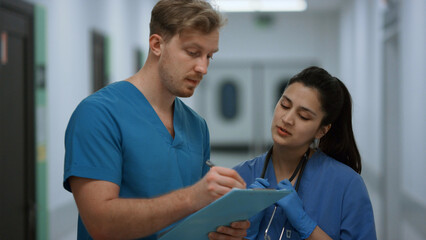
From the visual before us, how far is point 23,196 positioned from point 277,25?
698 centimetres

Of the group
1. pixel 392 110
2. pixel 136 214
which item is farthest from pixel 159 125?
pixel 392 110

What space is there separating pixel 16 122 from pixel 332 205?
2.11 m

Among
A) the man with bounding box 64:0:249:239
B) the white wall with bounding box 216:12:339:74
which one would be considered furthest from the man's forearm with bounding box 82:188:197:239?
the white wall with bounding box 216:12:339:74

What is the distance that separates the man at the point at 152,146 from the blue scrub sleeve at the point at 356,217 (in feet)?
1.13

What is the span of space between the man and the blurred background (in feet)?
5.48

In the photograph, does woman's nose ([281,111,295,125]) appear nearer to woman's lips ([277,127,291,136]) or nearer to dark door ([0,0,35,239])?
woman's lips ([277,127,291,136])

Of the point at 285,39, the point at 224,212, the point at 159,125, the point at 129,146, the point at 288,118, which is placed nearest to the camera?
the point at 224,212

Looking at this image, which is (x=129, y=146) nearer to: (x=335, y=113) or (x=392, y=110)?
(x=335, y=113)

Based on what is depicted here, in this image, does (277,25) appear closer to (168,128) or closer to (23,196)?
(23,196)

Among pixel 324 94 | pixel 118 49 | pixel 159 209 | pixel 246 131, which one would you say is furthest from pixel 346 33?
pixel 159 209

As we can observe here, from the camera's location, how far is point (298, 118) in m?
1.51

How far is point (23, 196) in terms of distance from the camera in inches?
116

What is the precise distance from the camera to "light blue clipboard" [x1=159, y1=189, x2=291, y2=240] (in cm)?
100

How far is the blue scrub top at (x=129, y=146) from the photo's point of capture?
3.71 feet
